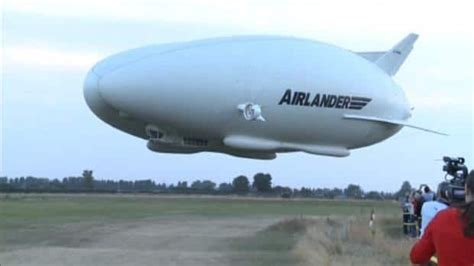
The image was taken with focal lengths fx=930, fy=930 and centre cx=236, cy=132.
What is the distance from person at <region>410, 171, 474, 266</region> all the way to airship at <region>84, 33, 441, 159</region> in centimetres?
1125

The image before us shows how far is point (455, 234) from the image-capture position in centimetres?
520

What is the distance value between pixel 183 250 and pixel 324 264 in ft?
18.4

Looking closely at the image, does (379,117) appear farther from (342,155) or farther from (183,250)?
(183,250)

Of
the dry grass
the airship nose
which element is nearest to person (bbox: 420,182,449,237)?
the dry grass

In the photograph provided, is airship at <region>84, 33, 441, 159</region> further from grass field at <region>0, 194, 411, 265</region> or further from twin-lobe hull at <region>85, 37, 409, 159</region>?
grass field at <region>0, 194, 411, 265</region>

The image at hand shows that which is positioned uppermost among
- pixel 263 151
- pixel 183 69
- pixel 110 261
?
pixel 183 69

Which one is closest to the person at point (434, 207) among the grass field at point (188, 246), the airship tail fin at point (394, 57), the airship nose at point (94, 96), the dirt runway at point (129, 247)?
the grass field at point (188, 246)

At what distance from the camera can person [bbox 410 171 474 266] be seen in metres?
5.11

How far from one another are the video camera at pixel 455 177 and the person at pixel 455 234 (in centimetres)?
74

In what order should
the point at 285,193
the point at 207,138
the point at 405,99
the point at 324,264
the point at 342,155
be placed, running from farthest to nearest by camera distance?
the point at 285,193 → the point at 405,99 → the point at 342,155 → the point at 207,138 → the point at 324,264

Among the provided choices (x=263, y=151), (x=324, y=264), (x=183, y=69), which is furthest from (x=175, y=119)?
(x=324, y=264)

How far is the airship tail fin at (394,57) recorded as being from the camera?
22.2m

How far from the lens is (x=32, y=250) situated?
20.4m

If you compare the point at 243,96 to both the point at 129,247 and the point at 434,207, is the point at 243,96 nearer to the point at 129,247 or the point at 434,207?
the point at 129,247
